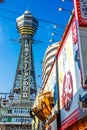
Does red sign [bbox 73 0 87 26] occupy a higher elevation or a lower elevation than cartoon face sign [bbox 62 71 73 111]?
higher

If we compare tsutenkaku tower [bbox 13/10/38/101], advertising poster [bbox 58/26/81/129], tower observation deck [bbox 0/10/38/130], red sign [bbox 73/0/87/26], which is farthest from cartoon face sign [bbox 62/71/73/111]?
tsutenkaku tower [bbox 13/10/38/101]

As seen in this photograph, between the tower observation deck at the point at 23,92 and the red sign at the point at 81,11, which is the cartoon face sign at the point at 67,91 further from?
the tower observation deck at the point at 23,92

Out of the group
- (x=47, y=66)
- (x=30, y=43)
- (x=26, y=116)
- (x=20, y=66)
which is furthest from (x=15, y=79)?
(x=47, y=66)

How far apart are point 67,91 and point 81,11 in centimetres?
676

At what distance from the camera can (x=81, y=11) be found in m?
13.4

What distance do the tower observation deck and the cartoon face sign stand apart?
390ft

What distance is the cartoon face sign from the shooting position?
17.9 meters

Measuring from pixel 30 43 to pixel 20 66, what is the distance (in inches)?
644

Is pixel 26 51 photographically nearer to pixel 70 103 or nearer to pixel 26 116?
pixel 26 116

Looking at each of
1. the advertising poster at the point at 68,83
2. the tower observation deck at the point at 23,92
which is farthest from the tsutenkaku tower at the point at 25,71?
the advertising poster at the point at 68,83

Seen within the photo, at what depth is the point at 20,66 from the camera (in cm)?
19100

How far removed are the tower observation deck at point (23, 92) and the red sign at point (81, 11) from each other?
413 feet

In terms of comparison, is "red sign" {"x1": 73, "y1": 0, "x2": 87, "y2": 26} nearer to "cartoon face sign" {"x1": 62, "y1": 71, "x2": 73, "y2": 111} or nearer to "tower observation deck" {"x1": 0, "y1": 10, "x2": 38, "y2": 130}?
"cartoon face sign" {"x1": 62, "y1": 71, "x2": 73, "y2": 111}

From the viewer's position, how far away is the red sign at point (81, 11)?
43.1ft
